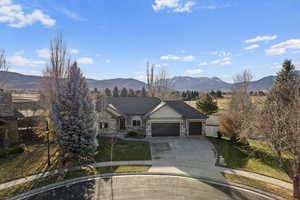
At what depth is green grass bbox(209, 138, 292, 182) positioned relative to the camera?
577 inches

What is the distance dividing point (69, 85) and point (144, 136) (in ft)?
42.4

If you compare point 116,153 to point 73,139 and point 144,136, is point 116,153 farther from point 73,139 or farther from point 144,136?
point 144,136

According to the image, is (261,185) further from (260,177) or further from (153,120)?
(153,120)

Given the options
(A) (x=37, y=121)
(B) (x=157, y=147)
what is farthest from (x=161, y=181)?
(A) (x=37, y=121)

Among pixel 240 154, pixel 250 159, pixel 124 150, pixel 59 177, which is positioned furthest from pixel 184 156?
pixel 59 177

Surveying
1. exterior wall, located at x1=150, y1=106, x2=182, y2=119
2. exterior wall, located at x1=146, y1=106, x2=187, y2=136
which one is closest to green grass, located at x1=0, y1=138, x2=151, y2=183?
exterior wall, located at x1=146, y1=106, x2=187, y2=136

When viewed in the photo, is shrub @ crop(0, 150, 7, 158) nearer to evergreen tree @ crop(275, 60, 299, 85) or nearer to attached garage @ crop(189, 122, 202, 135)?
attached garage @ crop(189, 122, 202, 135)

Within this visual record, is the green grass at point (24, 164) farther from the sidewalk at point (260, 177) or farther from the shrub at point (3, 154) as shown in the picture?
the sidewalk at point (260, 177)

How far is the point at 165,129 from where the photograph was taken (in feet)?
82.5

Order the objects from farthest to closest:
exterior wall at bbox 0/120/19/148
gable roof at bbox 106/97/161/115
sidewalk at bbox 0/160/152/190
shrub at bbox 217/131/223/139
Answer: gable roof at bbox 106/97/161/115
shrub at bbox 217/131/223/139
exterior wall at bbox 0/120/19/148
sidewalk at bbox 0/160/152/190

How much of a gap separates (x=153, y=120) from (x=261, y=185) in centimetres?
1476

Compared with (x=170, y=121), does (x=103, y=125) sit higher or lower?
lower

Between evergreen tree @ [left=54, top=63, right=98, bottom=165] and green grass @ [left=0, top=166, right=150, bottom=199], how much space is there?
189cm

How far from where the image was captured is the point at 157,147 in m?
20.4
